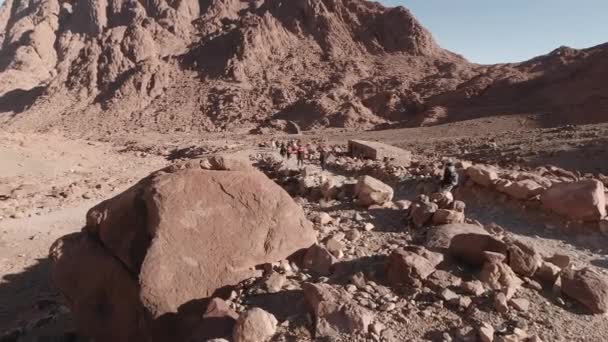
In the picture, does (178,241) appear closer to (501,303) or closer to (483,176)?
(501,303)

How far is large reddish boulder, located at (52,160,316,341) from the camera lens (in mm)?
4125

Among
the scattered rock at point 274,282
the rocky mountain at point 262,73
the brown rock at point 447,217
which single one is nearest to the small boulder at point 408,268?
the scattered rock at point 274,282

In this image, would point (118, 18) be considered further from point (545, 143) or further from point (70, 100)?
point (545, 143)

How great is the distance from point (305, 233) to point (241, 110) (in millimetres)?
40918

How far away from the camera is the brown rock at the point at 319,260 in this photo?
14.2 ft

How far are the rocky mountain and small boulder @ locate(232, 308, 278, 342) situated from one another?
3311cm

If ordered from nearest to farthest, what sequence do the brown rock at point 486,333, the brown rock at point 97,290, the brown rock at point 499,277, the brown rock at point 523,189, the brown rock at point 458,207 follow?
the brown rock at point 486,333
the brown rock at point 499,277
the brown rock at point 97,290
the brown rock at point 458,207
the brown rock at point 523,189

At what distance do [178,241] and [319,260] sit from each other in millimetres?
1456

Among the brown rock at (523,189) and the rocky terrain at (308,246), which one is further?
the brown rock at (523,189)

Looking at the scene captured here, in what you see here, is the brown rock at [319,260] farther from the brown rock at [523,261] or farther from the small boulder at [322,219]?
the brown rock at [523,261]

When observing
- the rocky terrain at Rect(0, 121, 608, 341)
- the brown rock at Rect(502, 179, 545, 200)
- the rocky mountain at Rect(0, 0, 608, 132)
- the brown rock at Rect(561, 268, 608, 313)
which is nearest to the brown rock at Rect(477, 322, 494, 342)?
the rocky terrain at Rect(0, 121, 608, 341)

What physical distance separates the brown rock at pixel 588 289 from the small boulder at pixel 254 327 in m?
2.77

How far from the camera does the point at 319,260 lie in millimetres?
4402

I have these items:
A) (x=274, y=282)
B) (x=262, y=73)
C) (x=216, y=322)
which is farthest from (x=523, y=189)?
(x=262, y=73)
